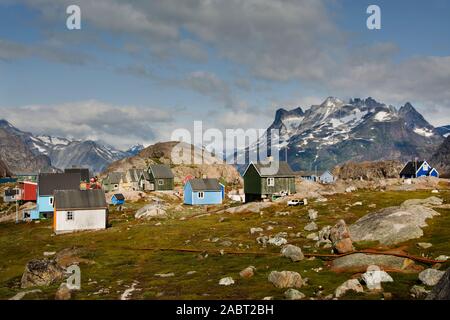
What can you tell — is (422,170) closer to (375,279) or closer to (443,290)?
(375,279)

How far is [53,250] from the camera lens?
2003 inches

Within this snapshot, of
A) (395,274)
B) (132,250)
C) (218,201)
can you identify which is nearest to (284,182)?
(218,201)

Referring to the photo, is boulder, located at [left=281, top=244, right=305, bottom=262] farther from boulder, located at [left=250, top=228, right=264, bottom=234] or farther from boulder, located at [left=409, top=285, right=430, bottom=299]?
boulder, located at [left=250, top=228, right=264, bottom=234]

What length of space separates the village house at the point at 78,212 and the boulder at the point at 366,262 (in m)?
44.9

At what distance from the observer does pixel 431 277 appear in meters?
23.8

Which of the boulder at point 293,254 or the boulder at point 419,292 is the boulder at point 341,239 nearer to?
the boulder at point 293,254

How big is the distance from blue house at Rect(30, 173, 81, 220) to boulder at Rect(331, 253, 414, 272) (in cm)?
6917

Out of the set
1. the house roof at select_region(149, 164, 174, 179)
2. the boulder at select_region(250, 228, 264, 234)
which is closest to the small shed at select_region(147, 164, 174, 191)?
the house roof at select_region(149, 164, 174, 179)

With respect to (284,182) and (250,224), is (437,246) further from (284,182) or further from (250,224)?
(284,182)

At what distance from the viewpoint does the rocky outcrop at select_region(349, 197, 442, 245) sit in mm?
36531

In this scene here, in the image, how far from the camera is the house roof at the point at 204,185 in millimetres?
101669

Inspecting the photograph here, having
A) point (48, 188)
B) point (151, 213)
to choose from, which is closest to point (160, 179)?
point (48, 188)

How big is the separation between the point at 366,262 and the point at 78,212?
48844 mm
